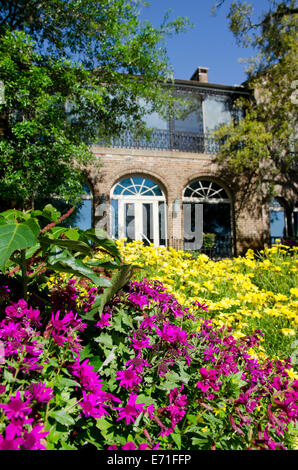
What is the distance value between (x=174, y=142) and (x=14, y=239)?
45.0ft

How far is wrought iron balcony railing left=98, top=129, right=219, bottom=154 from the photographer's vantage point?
43.1 ft

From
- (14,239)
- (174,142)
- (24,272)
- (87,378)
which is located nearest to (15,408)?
(87,378)

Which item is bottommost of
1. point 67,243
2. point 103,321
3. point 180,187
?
point 103,321

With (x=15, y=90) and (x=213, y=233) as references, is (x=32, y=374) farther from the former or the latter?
(x=213, y=233)

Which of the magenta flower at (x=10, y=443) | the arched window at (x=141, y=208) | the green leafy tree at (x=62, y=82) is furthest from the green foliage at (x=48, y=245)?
the arched window at (x=141, y=208)

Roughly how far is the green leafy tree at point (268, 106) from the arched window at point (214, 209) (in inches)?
49.2

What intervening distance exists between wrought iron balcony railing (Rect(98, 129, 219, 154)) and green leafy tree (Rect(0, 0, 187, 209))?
141 inches

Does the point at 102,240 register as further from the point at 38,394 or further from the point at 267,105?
the point at 267,105

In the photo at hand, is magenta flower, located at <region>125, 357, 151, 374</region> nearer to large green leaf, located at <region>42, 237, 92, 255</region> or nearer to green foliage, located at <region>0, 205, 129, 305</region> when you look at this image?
green foliage, located at <region>0, 205, 129, 305</region>

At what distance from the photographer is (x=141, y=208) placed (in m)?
13.3

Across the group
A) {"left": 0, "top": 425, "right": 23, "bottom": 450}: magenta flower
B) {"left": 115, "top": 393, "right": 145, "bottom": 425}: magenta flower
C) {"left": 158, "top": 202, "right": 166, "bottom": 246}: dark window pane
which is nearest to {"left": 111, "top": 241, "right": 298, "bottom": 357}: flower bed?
{"left": 115, "top": 393, "right": 145, "bottom": 425}: magenta flower

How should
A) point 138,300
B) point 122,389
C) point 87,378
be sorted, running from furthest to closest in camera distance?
1. point 138,300
2. point 122,389
3. point 87,378

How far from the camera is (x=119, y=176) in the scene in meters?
12.8

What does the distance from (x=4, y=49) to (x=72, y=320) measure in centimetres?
788
